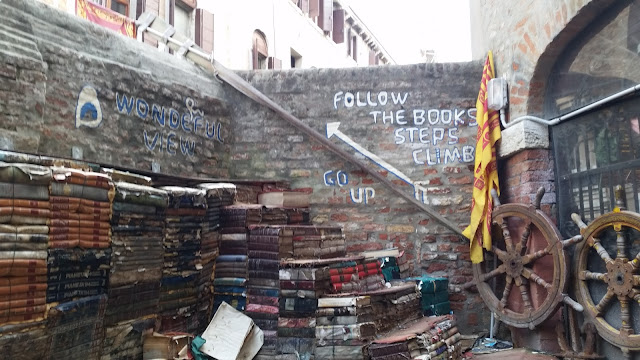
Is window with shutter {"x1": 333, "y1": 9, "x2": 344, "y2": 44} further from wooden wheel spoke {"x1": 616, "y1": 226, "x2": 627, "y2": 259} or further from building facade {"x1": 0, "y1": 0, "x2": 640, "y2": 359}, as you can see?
wooden wheel spoke {"x1": 616, "y1": 226, "x2": 627, "y2": 259}

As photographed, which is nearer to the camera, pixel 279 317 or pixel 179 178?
pixel 279 317

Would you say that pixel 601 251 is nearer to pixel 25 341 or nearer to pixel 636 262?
pixel 636 262

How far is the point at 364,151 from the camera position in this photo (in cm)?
559

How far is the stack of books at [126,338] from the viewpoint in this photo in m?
3.32

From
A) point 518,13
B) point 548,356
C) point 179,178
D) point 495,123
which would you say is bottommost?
point 548,356

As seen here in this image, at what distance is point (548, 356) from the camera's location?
4.23 metres

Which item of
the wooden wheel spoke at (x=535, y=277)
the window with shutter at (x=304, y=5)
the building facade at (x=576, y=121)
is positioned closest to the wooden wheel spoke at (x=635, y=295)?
the building facade at (x=576, y=121)

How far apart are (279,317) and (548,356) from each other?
2.32 meters

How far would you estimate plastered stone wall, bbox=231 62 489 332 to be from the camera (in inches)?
213

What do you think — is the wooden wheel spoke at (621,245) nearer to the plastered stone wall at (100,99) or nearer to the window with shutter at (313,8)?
the plastered stone wall at (100,99)

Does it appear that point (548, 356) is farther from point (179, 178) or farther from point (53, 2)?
point (53, 2)

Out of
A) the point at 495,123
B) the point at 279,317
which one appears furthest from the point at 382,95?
the point at 279,317

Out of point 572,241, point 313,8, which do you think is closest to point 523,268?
point 572,241

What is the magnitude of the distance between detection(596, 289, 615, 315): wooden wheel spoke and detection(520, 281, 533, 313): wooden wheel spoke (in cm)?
64
